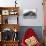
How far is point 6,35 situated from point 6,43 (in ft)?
0.73

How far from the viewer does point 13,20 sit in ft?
14.4

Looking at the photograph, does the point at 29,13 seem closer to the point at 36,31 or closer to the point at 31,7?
the point at 31,7

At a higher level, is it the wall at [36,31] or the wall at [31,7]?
the wall at [31,7]

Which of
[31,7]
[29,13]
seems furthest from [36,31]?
[31,7]

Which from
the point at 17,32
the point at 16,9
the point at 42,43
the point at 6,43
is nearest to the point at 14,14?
the point at 16,9

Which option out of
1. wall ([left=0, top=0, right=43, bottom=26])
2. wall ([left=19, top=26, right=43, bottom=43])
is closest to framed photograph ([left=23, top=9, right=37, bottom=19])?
wall ([left=0, top=0, right=43, bottom=26])

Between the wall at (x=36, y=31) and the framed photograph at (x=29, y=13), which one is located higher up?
the framed photograph at (x=29, y=13)

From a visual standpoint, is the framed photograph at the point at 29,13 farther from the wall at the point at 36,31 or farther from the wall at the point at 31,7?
the wall at the point at 36,31

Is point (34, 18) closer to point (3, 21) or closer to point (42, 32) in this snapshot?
point (42, 32)

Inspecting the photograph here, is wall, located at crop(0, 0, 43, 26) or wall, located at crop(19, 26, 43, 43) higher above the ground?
wall, located at crop(0, 0, 43, 26)

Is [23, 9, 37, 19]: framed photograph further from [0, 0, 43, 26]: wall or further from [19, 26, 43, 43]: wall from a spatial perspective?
[19, 26, 43, 43]: wall

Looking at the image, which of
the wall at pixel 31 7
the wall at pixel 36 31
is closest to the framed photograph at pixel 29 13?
the wall at pixel 31 7

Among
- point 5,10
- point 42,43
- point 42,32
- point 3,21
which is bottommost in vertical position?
point 42,43

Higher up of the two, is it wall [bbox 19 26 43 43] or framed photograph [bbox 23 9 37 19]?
framed photograph [bbox 23 9 37 19]
